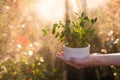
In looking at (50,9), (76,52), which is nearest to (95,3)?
(50,9)

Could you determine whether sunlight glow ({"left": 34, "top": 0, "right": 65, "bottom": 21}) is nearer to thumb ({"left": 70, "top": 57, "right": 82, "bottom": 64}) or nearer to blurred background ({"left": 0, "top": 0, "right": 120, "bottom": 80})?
blurred background ({"left": 0, "top": 0, "right": 120, "bottom": 80})

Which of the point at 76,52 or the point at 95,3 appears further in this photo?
the point at 95,3

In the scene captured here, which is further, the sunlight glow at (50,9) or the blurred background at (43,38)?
the sunlight glow at (50,9)

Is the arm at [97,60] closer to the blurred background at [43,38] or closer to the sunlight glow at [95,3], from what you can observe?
the blurred background at [43,38]

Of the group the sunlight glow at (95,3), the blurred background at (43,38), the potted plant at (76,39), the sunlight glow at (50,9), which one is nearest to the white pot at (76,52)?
the potted plant at (76,39)

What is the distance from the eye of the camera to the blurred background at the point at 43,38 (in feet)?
10.6

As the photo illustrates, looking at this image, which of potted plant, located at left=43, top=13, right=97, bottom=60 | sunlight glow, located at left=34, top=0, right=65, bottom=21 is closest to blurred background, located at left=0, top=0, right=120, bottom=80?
sunlight glow, located at left=34, top=0, right=65, bottom=21

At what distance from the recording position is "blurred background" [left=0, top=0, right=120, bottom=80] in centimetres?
323

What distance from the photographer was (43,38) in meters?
3.77

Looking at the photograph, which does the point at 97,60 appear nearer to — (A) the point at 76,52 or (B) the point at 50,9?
(A) the point at 76,52

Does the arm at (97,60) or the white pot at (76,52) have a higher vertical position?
the white pot at (76,52)

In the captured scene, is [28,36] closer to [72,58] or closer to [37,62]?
[37,62]

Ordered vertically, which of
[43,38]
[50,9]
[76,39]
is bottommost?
[43,38]

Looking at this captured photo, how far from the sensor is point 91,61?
2.52 m
